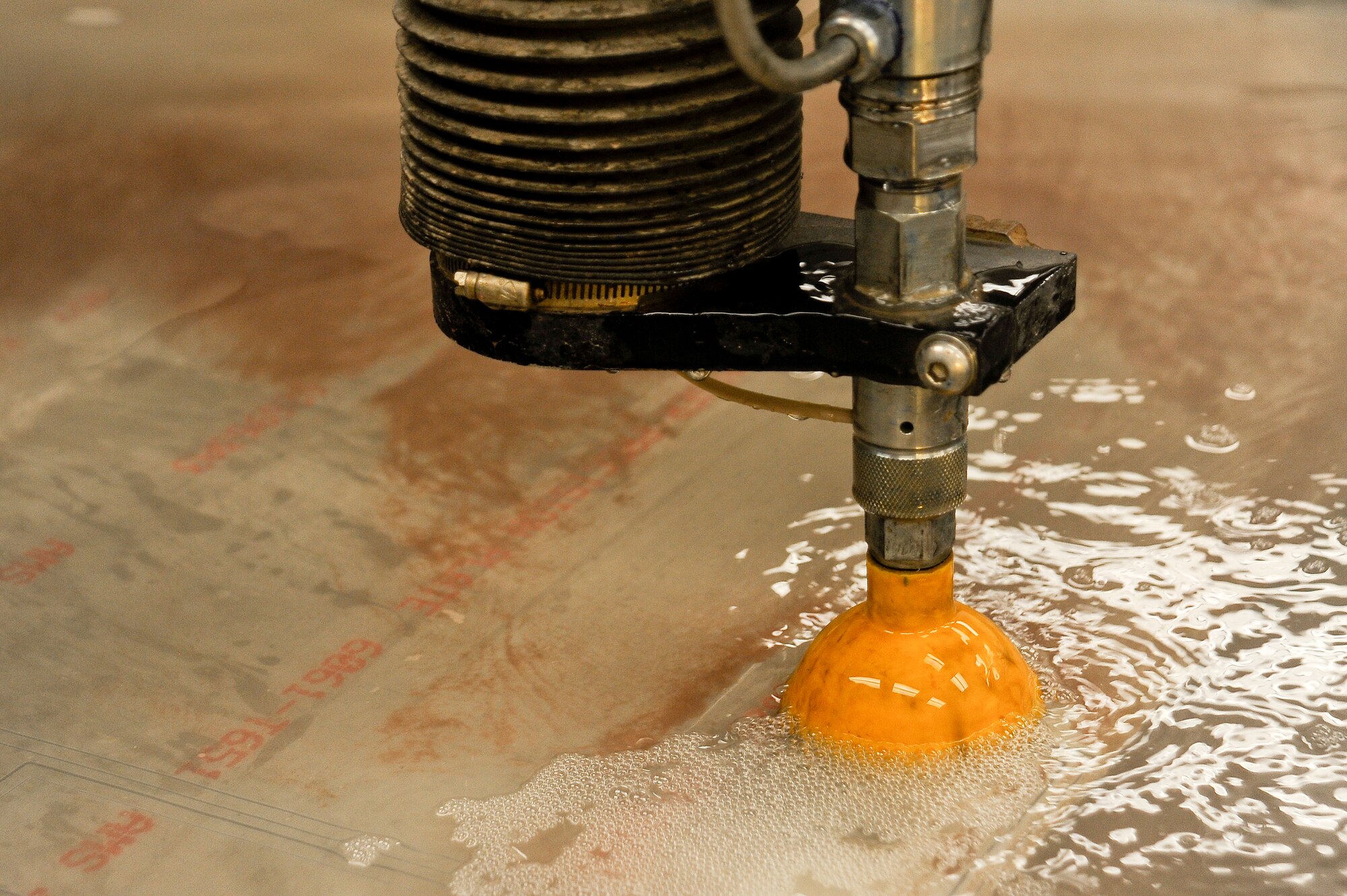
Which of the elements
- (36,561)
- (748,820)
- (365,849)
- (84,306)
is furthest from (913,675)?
(84,306)

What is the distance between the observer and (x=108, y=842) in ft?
3.92

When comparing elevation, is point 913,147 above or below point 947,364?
above

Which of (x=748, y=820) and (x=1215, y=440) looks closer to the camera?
(x=748, y=820)

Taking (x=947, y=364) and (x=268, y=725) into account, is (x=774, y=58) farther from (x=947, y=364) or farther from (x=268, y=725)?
(x=268, y=725)

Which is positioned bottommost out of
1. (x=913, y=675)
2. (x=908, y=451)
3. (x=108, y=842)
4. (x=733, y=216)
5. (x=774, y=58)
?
(x=108, y=842)

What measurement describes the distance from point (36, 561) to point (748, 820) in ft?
2.30

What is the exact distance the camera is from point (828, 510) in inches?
59.8

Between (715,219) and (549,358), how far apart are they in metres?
0.14

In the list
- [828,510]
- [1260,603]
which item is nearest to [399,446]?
[828,510]

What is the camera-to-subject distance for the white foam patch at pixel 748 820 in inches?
44.0

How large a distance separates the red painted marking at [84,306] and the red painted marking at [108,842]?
0.81 metres

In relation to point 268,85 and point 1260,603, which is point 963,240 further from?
point 268,85

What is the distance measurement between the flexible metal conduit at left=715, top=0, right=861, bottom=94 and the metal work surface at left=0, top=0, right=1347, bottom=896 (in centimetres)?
50

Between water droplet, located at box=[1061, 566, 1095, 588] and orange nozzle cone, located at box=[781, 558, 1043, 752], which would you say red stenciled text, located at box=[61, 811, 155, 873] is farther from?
water droplet, located at box=[1061, 566, 1095, 588]
